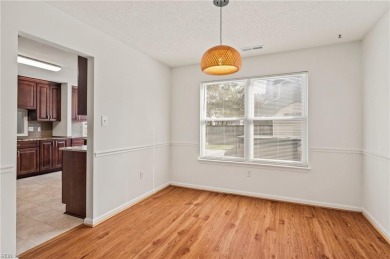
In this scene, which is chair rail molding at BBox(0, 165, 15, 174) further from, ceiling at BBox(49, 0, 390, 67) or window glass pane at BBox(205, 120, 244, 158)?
window glass pane at BBox(205, 120, 244, 158)

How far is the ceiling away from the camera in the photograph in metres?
2.21

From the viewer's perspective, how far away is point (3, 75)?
182 centimetres

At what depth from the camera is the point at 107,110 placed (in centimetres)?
293

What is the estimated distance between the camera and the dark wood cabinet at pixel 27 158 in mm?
4908

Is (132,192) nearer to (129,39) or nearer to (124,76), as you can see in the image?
(124,76)

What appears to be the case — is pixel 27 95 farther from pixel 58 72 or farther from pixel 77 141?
pixel 77 141

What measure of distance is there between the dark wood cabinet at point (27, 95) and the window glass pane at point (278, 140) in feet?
18.9

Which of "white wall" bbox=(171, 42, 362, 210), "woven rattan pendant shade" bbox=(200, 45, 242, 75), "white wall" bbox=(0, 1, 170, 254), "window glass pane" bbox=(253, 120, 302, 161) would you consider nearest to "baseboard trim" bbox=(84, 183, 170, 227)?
"white wall" bbox=(0, 1, 170, 254)

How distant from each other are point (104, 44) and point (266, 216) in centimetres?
344

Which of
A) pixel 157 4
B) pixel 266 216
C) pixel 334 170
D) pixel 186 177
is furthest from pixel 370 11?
pixel 186 177

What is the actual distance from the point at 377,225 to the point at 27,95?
760cm

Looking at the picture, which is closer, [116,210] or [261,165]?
[116,210]

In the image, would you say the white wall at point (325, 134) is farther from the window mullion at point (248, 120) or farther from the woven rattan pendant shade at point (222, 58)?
the woven rattan pendant shade at point (222, 58)

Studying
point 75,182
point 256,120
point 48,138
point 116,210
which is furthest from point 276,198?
point 48,138
